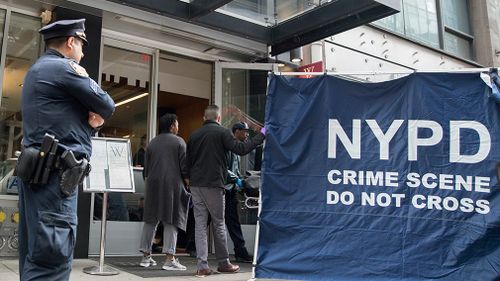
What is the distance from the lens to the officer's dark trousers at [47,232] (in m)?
2.54

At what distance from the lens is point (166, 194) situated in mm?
5789

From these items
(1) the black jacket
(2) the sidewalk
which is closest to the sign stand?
(2) the sidewalk

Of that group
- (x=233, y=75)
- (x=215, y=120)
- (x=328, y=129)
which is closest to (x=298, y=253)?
(x=328, y=129)

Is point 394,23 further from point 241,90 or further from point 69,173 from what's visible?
point 69,173

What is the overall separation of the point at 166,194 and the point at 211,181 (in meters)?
0.66

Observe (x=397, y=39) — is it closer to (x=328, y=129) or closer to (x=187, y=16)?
(x=187, y=16)

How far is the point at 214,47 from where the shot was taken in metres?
7.85

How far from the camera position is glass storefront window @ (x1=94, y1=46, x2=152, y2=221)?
7684mm

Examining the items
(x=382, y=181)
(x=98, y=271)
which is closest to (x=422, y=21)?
(x=382, y=181)

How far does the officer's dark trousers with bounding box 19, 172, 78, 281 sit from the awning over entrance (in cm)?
426

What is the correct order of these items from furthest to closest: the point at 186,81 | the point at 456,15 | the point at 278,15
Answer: the point at 456,15 < the point at 186,81 < the point at 278,15

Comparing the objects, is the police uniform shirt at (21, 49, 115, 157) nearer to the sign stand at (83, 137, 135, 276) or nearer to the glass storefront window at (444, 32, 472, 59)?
the sign stand at (83, 137, 135, 276)

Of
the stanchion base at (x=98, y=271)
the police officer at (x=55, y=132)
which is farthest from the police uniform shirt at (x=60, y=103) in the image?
the stanchion base at (x=98, y=271)

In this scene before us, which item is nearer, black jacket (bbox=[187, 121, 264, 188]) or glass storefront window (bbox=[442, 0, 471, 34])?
black jacket (bbox=[187, 121, 264, 188])
